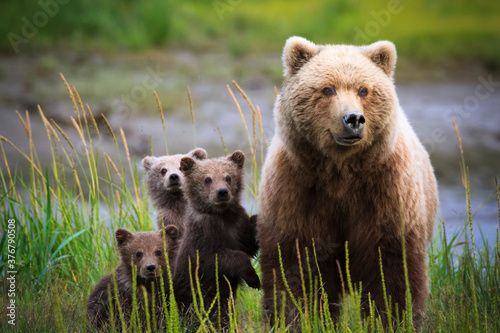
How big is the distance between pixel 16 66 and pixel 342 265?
12.3 meters

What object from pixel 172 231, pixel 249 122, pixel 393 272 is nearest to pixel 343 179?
pixel 393 272

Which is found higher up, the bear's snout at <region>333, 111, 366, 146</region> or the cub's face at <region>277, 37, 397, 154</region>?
the cub's face at <region>277, 37, 397, 154</region>

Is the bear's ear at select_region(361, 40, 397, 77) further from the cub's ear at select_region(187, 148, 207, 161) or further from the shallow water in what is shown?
the shallow water

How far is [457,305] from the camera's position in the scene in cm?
516

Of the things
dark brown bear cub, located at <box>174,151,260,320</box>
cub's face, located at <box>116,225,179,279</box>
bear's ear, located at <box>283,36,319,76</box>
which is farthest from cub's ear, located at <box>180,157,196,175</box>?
bear's ear, located at <box>283,36,319,76</box>

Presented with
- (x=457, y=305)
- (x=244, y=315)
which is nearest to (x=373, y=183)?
(x=457, y=305)

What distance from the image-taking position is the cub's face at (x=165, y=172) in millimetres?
5488

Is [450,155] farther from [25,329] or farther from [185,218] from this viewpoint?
[25,329]

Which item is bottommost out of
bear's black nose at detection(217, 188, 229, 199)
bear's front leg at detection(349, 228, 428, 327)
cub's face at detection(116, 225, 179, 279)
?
bear's front leg at detection(349, 228, 428, 327)

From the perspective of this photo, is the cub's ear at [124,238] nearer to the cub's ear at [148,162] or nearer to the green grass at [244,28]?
the cub's ear at [148,162]

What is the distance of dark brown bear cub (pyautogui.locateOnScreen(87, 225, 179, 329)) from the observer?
486cm

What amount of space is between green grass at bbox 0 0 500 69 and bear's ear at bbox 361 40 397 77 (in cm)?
1117

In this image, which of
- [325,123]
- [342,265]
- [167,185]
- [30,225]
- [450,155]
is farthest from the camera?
[450,155]

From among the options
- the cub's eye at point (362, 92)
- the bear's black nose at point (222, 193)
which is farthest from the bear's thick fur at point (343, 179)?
the bear's black nose at point (222, 193)
